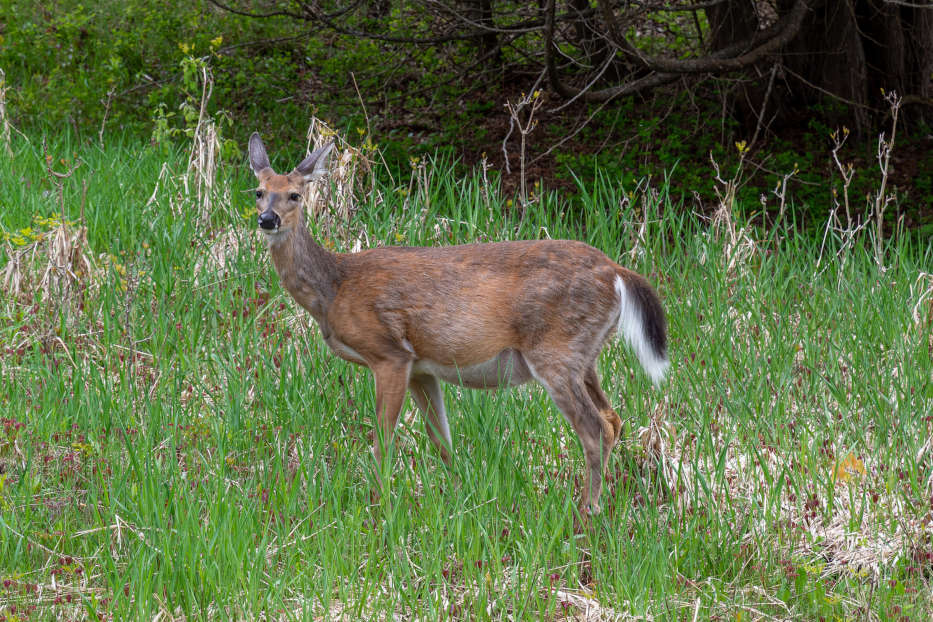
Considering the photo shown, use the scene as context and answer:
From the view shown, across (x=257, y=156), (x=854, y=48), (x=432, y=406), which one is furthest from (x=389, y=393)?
(x=854, y=48)

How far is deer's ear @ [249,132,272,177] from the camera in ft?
17.3

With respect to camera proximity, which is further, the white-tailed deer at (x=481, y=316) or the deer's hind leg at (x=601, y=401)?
the deer's hind leg at (x=601, y=401)

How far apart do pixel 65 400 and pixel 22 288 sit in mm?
1700

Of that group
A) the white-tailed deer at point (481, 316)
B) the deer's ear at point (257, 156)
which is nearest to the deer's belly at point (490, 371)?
the white-tailed deer at point (481, 316)

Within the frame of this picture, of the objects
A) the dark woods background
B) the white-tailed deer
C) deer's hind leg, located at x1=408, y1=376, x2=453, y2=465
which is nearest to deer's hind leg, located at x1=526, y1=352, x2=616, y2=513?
the white-tailed deer

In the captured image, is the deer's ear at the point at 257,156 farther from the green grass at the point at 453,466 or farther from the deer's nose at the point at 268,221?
the green grass at the point at 453,466

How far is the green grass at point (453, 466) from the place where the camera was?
3.92 meters

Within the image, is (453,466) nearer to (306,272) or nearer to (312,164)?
(306,272)

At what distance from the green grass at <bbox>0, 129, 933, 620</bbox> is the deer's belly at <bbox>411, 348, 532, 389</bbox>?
11 cm

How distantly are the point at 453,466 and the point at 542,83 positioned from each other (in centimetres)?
798

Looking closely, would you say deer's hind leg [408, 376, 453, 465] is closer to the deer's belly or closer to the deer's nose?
the deer's belly

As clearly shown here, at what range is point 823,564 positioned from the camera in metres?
4.19

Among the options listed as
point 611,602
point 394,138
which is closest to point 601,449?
point 611,602

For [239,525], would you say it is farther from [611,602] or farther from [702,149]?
[702,149]
